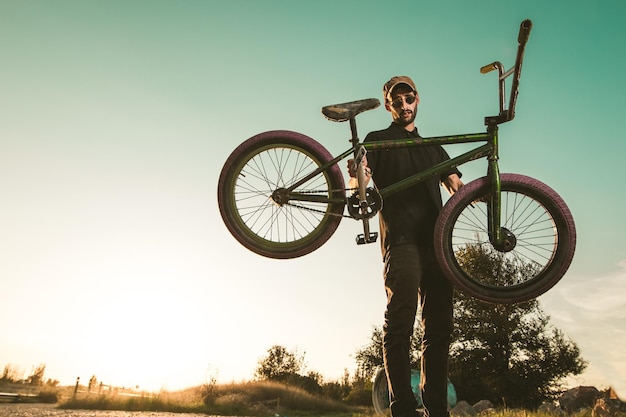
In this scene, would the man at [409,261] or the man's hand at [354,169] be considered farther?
the man's hand at [354,169]

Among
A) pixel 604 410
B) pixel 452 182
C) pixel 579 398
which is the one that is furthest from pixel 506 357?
pixel 452 182

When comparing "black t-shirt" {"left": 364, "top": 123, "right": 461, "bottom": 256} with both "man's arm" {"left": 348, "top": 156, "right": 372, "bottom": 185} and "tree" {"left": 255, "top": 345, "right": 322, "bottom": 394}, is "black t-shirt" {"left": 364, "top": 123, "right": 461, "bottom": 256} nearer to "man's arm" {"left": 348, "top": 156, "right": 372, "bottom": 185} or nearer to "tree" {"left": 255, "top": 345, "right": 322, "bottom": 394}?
"man's arm" {"left": 348, "top": 156, "right": 372, "bottom": 185}

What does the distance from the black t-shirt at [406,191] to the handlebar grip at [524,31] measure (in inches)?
42.7

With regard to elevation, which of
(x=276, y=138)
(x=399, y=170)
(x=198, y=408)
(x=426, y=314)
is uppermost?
(x=276, y=138)

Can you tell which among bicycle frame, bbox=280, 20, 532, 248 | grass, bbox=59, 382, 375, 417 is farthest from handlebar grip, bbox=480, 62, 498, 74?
grass, bbox=59, 382, 375, 417

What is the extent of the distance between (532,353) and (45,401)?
22223 mm

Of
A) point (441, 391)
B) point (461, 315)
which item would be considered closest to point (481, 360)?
point (461, 315)

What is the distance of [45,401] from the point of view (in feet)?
45.6

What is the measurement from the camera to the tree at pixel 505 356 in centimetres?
2175

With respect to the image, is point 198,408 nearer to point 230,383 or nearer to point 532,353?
point 230,383

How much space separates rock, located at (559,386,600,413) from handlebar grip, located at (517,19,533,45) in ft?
40.9

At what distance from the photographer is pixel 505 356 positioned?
23.0 m

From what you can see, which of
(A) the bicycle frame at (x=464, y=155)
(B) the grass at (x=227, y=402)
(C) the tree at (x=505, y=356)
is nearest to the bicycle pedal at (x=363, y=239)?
(A) the bicycle frame at (x=464, y=155)

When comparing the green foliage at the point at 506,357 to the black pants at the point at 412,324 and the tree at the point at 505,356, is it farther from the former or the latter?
the black pants at the point at 412,324
